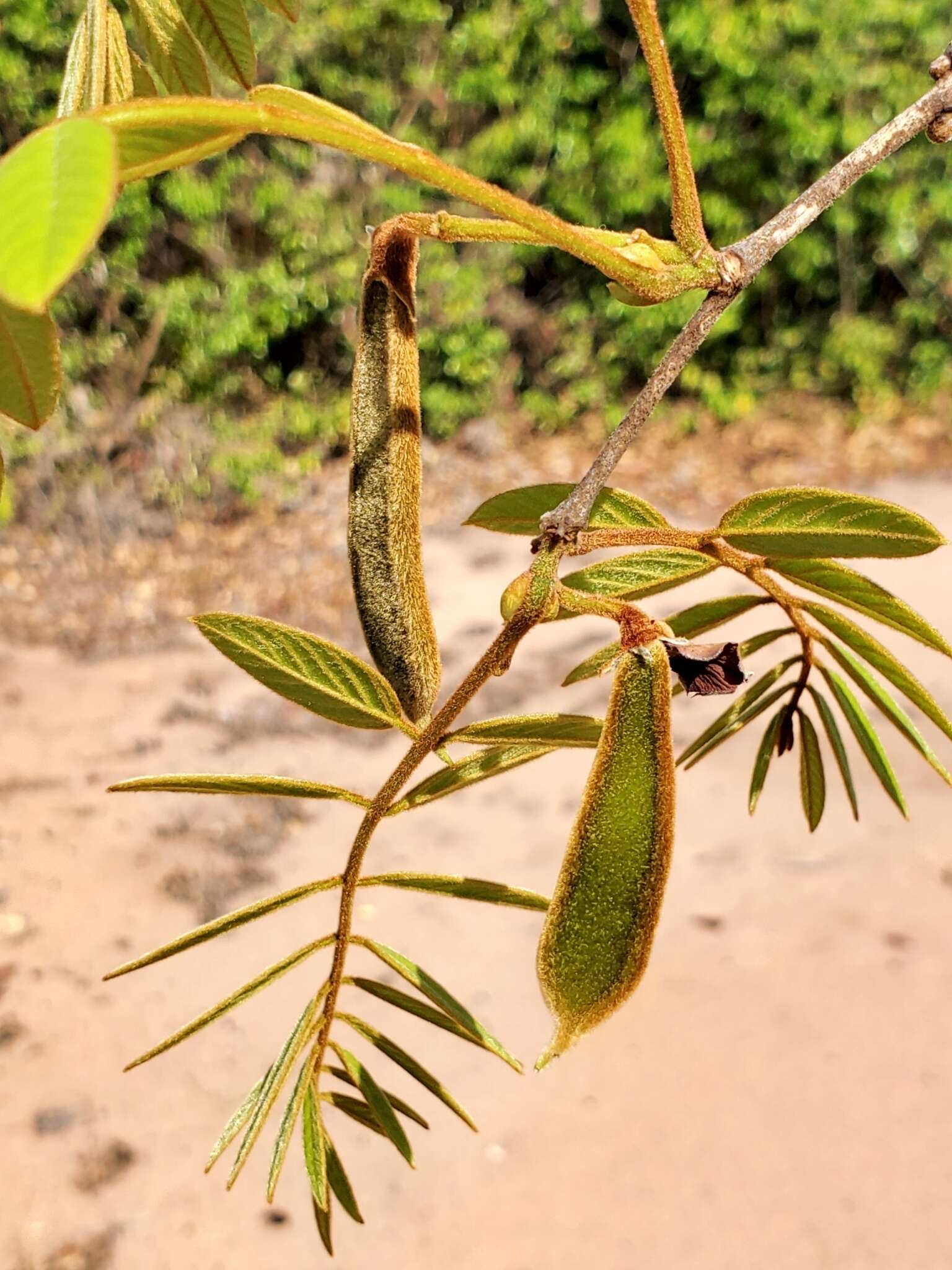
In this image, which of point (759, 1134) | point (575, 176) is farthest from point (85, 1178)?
point (575, 176)

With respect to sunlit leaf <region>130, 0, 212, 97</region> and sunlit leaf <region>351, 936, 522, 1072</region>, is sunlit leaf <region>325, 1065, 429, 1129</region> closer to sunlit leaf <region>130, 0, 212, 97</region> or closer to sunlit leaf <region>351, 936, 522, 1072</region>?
sunlit leaf <region>351, 936, 522, 1072</region>

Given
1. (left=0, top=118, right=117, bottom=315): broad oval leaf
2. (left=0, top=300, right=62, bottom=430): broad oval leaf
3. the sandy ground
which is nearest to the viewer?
(left=0, top=118, right=117, bottom=315): broad oval leaf

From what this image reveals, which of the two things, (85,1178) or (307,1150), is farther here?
(85,1178)

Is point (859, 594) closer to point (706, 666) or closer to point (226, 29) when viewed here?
point (706, 666)

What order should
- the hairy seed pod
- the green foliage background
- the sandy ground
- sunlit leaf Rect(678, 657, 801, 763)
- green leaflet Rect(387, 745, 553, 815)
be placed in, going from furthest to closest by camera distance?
the green foliage background
the sandy ground
sunlit leaf Rect(678, 657, 801, 763)
green leaflet Rect(387, 745, 553, 815)
the hairy seed pod

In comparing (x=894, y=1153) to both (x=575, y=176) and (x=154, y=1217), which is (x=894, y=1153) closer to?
(x=154, y=1217)

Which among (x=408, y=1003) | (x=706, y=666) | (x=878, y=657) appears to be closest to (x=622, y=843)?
(x=706, y=666)

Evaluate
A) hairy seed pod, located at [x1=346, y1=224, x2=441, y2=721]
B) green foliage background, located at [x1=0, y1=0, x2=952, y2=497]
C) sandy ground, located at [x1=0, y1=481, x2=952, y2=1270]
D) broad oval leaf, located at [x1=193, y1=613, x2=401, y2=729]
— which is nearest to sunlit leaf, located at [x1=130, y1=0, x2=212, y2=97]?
hairy seed pod, located at [x1=346, y1=224, x2=441, y2=721]
